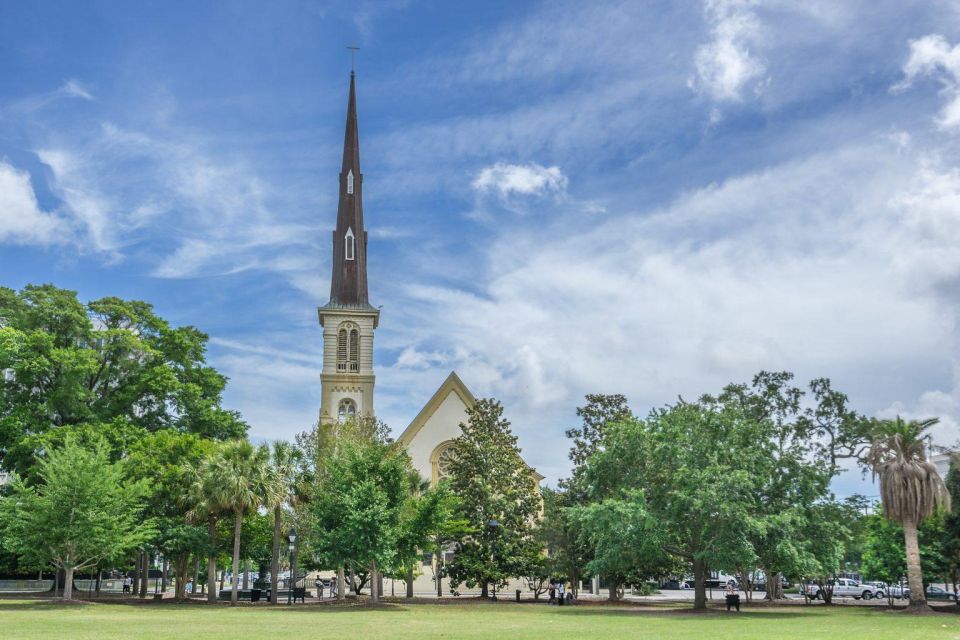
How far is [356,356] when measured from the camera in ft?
228

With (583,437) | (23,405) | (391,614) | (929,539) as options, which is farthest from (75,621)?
(929,539)

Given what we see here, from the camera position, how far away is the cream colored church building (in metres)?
59.8

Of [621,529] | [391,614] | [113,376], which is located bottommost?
[391,614]

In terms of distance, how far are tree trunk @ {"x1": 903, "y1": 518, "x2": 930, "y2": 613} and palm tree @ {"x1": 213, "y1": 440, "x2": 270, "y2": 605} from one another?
27769mm

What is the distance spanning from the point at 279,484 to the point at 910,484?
27067 mm

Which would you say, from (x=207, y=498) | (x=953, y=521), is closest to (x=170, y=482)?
(x=207, y=498)

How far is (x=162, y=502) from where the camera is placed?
39.6m

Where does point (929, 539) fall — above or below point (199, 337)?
below

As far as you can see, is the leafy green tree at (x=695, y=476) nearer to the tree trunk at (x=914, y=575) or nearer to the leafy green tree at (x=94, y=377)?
the tree trunk at (x=914, y=575)

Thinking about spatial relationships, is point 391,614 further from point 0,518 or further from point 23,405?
point 23,405

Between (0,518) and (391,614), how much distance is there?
17511mm

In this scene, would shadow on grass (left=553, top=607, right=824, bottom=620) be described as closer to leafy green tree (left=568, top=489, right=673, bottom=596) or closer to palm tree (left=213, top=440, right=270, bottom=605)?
leafy green tree (left=568, top=489, right=673, bottom=596)

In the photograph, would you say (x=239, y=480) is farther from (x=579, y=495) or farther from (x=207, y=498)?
(x=579, y=495)

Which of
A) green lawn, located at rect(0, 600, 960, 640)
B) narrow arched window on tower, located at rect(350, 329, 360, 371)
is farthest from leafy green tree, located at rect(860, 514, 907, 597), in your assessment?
narrow arched window on tower, located at rect(350, 329, 360, 371)
